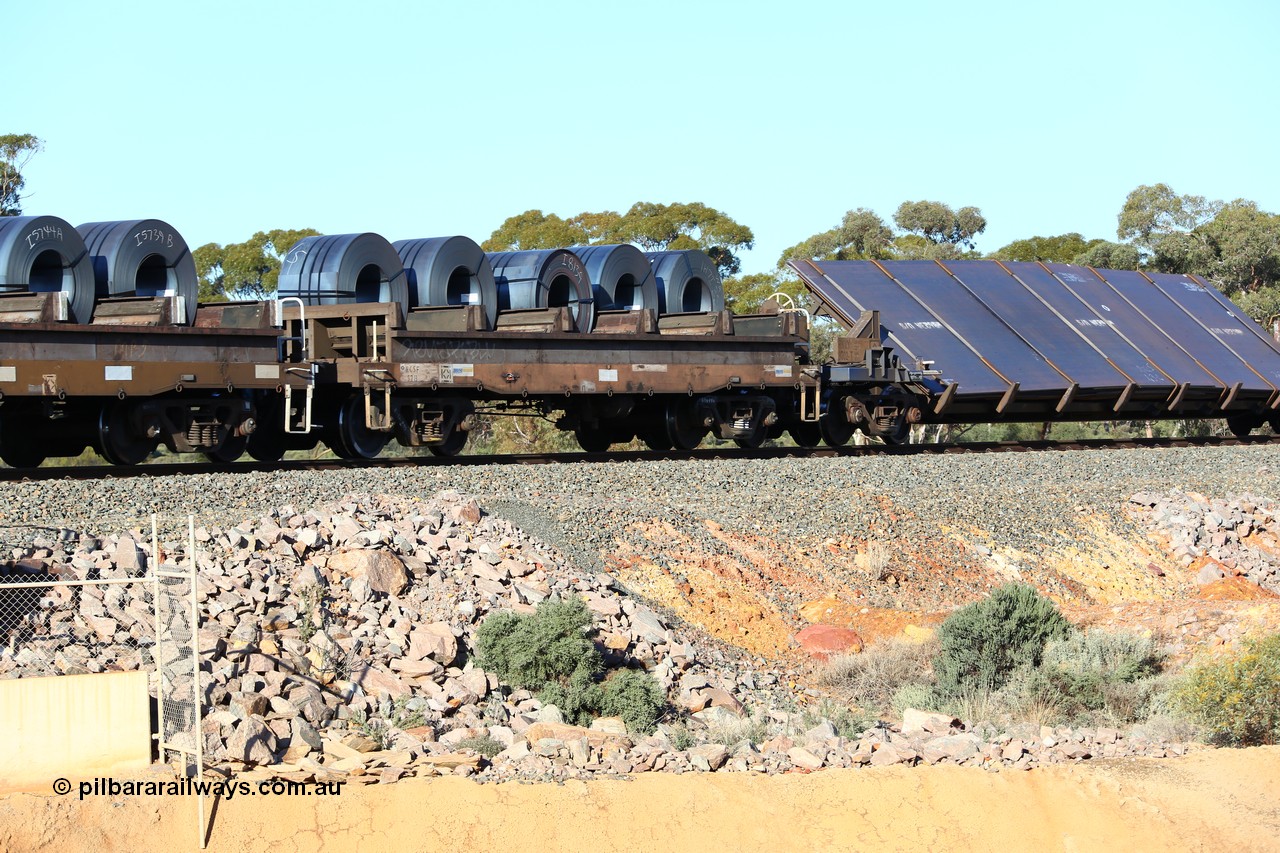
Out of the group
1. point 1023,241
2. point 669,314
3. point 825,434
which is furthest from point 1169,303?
point 1023,241

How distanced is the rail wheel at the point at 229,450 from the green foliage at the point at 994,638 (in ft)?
28.5

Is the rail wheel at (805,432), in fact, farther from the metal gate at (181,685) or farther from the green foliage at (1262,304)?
the green foliage at (1262,304)

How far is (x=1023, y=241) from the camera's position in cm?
5784

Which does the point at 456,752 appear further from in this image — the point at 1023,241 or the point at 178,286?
the point at 1023,241

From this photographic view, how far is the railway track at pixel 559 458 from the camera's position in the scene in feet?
46.9

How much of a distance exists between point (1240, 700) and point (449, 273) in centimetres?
1190

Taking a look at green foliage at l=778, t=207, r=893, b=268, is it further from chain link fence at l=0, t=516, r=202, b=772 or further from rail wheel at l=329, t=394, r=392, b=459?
chain link fence at l=0, t=516, r=202, b=772

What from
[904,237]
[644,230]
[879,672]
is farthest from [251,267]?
[879,672]

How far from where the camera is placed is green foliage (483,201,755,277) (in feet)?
163

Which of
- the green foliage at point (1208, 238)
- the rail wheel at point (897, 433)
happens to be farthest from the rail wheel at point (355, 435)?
the green foliage at point (1208, 238)

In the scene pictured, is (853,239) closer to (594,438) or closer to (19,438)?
(594,438)

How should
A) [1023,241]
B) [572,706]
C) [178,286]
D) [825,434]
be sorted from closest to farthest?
[572,706], [178,286], [825,434], [1023,241]

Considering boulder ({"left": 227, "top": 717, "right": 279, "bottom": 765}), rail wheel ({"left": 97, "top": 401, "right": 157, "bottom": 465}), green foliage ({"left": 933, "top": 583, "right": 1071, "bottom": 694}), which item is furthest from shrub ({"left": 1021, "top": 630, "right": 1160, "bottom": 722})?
rail wheel ({"left": 97, "top": 401, "right": 157, "bottom": 465})

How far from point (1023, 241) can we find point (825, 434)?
38.4 m
